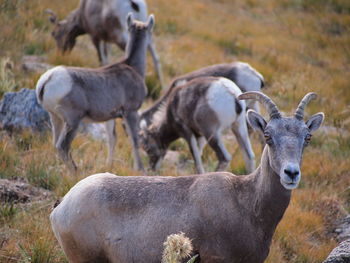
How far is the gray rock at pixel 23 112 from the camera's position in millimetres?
8072

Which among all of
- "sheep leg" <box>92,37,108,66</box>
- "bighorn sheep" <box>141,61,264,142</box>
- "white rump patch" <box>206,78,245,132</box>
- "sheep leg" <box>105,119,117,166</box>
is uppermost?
"white rump patch" <box>206,78,245,132</box>

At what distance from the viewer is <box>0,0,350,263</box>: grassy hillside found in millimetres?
6488

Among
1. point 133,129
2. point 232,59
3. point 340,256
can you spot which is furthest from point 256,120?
point 232,59

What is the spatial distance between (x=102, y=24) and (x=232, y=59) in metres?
3.75

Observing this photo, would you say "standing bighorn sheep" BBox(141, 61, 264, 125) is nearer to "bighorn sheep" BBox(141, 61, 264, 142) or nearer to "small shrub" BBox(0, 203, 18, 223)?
"bighorn sheep" BBox(141, 61, 264, 142)

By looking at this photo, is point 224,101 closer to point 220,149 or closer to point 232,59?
point 220,149

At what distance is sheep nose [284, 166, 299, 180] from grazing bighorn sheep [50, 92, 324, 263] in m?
0.13

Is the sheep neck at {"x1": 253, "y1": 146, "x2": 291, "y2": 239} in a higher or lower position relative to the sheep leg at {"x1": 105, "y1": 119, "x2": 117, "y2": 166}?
higher

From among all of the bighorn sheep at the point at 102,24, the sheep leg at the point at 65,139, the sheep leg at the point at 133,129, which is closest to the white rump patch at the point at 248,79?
the sheep leg at the point at 133,129

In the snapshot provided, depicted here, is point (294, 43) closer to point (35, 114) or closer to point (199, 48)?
point (199, 48)

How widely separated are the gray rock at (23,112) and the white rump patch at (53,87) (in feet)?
3.29

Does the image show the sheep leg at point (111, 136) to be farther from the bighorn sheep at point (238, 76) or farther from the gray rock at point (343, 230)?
the gray rock at point (343, 230)

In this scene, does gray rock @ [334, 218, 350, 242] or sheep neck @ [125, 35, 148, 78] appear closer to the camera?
gray rock @ [334, 218, 350, 242]

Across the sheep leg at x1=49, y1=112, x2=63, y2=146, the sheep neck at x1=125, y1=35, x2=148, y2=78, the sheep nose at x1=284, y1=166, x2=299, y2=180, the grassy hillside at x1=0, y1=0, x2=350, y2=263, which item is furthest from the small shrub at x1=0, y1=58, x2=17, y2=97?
the sheep nose at x1=284, y1=166, x2=299, y2=180
